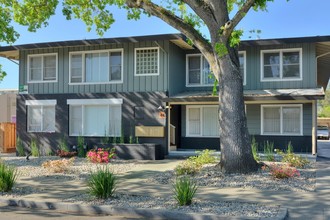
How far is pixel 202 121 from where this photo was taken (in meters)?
20.1

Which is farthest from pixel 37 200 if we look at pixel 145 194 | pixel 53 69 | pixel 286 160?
pixel 53 69

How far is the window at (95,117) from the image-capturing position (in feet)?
63.0

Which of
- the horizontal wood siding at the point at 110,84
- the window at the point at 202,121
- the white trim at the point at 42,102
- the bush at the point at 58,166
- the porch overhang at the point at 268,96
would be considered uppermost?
the horizontal wood siding at the point at 110,84

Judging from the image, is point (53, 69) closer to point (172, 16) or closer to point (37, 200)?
point (172, 16)

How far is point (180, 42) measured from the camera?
18812 mm

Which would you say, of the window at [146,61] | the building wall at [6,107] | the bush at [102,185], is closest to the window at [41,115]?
the window at [146,61]

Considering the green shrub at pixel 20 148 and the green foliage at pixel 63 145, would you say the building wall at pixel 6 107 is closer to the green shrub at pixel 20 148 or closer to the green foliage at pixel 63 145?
the green shrub at pixel 20 148

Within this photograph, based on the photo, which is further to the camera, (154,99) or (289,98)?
(154,99)

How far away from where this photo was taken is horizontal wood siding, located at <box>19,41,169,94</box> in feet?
60.4

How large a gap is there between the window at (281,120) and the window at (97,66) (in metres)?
7.20

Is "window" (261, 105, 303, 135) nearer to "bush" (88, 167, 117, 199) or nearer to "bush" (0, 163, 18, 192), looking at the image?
"bush" (88, 167, 117, 199)

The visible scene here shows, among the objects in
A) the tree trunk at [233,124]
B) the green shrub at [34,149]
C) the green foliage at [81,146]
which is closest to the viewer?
the tree trunk at [233,124]

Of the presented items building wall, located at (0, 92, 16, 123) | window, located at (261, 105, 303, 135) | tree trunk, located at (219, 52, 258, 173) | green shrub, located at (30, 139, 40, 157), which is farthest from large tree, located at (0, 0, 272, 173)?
building wall, located at (0, 92, 16, 123)

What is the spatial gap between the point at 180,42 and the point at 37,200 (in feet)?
37.7
